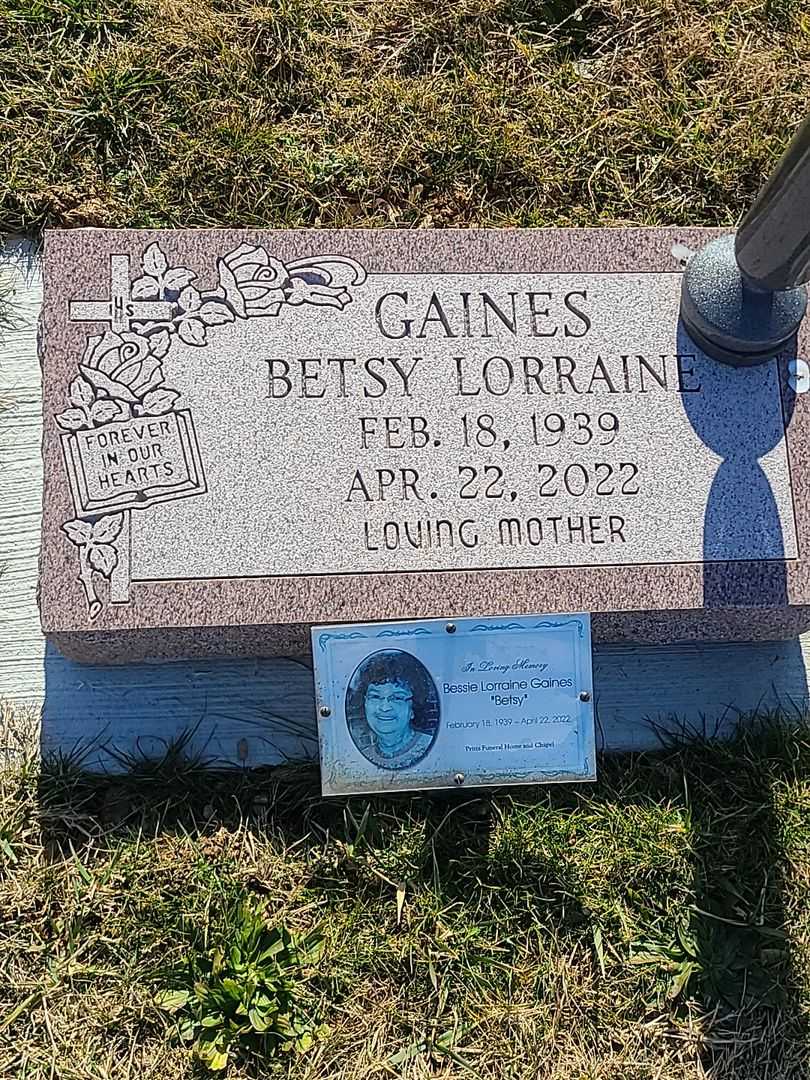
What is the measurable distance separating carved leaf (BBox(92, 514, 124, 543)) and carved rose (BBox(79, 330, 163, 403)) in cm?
29

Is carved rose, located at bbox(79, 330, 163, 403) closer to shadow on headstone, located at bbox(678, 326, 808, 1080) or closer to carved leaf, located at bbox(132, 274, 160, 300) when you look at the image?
carved leaf, located at bbox(132, 274, 160, 300)

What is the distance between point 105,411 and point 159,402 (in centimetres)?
13

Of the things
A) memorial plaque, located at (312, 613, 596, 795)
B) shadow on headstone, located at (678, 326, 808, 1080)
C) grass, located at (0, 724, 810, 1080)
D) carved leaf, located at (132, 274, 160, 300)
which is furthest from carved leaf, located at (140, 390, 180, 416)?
shadow on headstone, located at (678, 326, 808, 1080)

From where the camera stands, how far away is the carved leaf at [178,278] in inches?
99.5

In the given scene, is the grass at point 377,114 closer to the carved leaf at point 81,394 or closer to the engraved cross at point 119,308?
the engraved cross at point 119,308

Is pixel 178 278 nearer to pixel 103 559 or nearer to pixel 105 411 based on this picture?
pixel 105 411

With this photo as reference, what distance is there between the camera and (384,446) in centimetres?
247

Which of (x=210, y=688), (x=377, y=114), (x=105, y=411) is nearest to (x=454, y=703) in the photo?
(x=210, y=688)

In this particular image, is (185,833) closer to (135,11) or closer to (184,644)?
(184,644)

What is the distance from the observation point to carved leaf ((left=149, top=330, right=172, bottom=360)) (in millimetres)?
2477

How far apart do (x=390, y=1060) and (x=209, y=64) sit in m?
2.85

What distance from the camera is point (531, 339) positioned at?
2.54 m

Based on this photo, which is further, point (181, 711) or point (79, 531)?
point (181, 711)

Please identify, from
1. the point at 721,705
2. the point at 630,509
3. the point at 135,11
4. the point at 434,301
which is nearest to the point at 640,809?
the point at 721,705
